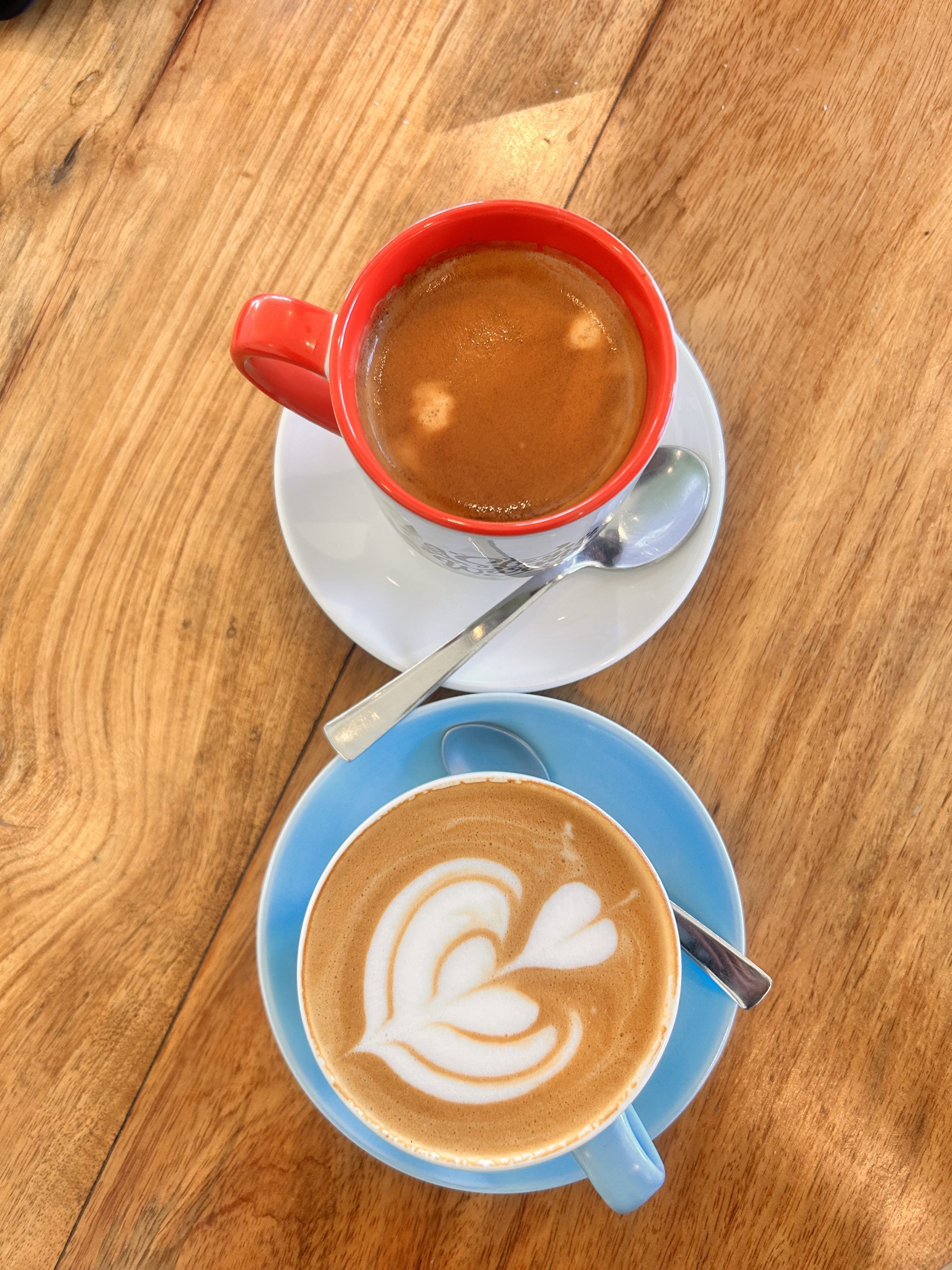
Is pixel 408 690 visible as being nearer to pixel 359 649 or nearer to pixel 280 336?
pixel 359 649

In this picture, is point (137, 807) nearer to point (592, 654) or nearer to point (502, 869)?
point (502, 869)

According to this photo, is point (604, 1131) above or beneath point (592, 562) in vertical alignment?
beneath

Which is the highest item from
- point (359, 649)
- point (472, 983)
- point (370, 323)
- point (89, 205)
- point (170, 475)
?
point (89, 205)

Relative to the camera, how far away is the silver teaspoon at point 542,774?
0.91 meters

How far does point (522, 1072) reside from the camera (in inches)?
35.5

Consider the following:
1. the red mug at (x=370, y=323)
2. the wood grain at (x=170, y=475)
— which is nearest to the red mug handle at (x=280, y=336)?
the red mug at (x=370, y=323)

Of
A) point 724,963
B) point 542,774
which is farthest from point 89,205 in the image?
point 724,963

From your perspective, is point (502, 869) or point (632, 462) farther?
point (502, 869)

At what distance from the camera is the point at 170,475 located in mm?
1024

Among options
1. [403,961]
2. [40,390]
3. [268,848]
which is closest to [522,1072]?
[403,961]

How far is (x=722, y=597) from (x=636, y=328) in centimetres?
38

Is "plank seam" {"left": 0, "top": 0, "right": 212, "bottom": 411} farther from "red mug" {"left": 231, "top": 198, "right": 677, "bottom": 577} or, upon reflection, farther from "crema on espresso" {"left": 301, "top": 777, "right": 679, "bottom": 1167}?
"crema on espresso" {"left": 301, "top": 777, "right": 679, "bottom": 1167}

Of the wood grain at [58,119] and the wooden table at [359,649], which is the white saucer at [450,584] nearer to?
the wooden table at [359,649]

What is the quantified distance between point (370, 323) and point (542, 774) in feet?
1.65
